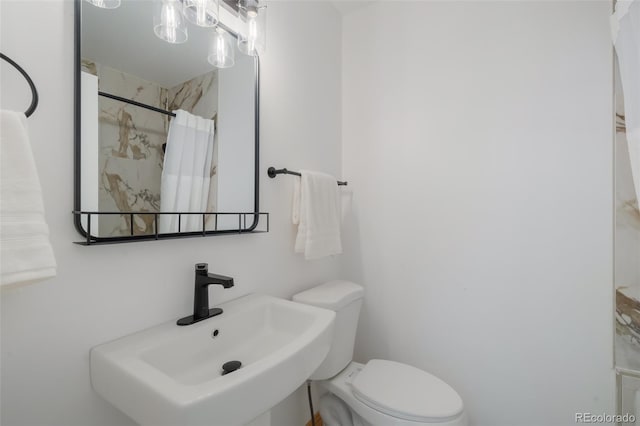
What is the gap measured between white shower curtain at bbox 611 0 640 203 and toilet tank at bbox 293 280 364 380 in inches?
42.0

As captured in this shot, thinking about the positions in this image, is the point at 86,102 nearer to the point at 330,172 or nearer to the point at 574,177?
the point at 330,172

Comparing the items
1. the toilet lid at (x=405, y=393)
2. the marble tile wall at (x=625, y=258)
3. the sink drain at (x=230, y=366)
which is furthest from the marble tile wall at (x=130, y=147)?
the marble tile wall at (x=625, y=258)

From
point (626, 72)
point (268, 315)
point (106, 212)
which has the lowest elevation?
point (268, 315)

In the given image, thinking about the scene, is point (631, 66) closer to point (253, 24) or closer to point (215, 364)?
point (253, 24)

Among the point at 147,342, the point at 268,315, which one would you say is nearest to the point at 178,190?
the point at 147,342

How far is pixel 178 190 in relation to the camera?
917 mm

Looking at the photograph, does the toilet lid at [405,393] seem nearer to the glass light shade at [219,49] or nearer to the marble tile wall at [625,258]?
the marble tile wall at [625,258]

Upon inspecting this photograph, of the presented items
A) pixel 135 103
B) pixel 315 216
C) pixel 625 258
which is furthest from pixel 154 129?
pixel 625 258

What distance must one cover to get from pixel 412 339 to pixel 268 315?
3.01ft

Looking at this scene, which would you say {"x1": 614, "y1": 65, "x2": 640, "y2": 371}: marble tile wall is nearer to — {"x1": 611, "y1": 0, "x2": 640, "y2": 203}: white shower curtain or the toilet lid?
{"x1": 611, "y1": 0, "x2": 640, "y2": 203}: white shower curtain

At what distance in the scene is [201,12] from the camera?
89 centimetres

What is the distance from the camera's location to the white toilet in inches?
42.3

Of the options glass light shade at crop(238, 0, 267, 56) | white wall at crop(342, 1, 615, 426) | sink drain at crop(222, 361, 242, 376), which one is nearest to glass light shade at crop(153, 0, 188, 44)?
glass light shade at crop(238, 0, 267, 56)

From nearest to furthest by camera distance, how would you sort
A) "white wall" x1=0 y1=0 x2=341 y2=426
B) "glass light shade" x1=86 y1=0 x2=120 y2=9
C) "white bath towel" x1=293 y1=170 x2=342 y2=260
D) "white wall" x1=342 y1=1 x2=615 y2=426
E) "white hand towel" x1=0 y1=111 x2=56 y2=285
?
"white hand towel" x1=0 y1=111 x2=56 y2=285 → "white wall" x1=0 y1=0 x2=341 y2=426 → "glass light shade" x1=86 y1=0 x2=120 y2=9 → "white wall" x1=342 y1=1 x2=615 y2=426 → "white bath towel" x1=293 y1=170 x2=342 y2=260
